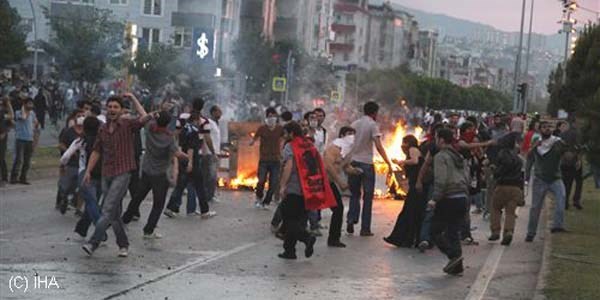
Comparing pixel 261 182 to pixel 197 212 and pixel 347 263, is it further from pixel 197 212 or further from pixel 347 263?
pixel 347 263

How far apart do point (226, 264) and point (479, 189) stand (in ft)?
25.5

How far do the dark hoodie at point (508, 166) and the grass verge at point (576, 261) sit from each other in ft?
3.46

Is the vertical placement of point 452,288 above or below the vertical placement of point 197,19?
below

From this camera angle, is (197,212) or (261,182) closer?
(197,212)

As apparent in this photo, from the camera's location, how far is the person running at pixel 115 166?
14.5 m

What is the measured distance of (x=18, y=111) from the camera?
25094 mm

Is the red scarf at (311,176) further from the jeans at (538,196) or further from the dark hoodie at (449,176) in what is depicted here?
the jeans at (538,196)

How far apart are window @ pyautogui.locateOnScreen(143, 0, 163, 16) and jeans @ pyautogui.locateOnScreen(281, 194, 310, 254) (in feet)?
187

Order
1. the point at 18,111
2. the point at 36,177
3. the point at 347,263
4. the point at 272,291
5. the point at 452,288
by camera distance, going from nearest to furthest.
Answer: the point at 272,291 < the point at 452,288 < the point at 347,263 < the point at 18,111 < the point at 36,177

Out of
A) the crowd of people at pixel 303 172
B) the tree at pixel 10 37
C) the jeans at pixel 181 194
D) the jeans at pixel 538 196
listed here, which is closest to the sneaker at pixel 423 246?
the crowd of people at pixel 303 172

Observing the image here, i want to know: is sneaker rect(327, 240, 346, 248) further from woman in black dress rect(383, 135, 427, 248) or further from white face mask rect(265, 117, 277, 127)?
white face mask rect(265, 117, 277, 127)

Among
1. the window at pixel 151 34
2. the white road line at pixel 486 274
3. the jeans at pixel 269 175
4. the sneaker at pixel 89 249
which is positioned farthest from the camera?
the window at pixel 151 34

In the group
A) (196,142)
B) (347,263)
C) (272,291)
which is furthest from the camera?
(196,142)

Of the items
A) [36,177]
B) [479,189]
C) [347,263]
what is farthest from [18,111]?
[347,263]
